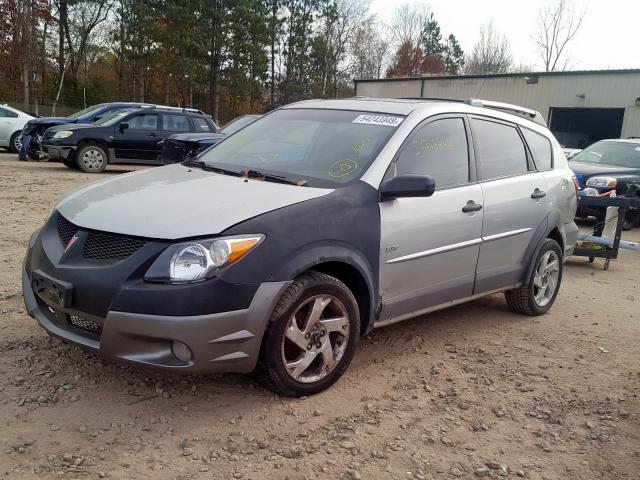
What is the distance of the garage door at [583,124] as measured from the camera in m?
28.6

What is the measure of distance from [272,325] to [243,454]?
67 cm

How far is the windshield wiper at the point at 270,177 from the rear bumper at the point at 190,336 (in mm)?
808

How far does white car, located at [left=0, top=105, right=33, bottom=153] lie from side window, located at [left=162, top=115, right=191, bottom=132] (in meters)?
5.52

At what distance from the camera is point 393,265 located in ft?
12.6

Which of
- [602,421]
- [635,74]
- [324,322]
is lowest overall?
[602,421]

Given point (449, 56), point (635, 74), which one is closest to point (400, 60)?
point (449, 56)

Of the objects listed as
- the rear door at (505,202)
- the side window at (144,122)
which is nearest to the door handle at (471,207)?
the rear door at (505,202)

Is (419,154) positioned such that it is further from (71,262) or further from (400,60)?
(400,60)

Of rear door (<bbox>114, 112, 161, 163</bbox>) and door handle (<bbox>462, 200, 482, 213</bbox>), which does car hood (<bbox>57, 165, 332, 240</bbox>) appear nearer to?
door handle (<bbox>462, 200, 482, 213</bbox>)

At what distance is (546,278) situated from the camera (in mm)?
5559

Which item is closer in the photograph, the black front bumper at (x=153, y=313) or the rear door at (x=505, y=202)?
the black front bumper at (x=153, y=313)

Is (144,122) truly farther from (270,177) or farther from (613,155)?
(270,177)

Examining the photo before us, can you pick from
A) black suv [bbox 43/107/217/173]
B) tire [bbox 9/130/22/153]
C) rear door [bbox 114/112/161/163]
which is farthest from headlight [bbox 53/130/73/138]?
tire [bbox 9/130/22/153]

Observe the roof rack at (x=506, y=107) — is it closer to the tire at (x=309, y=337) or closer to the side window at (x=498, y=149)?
the side window at (x=498, y=149)
